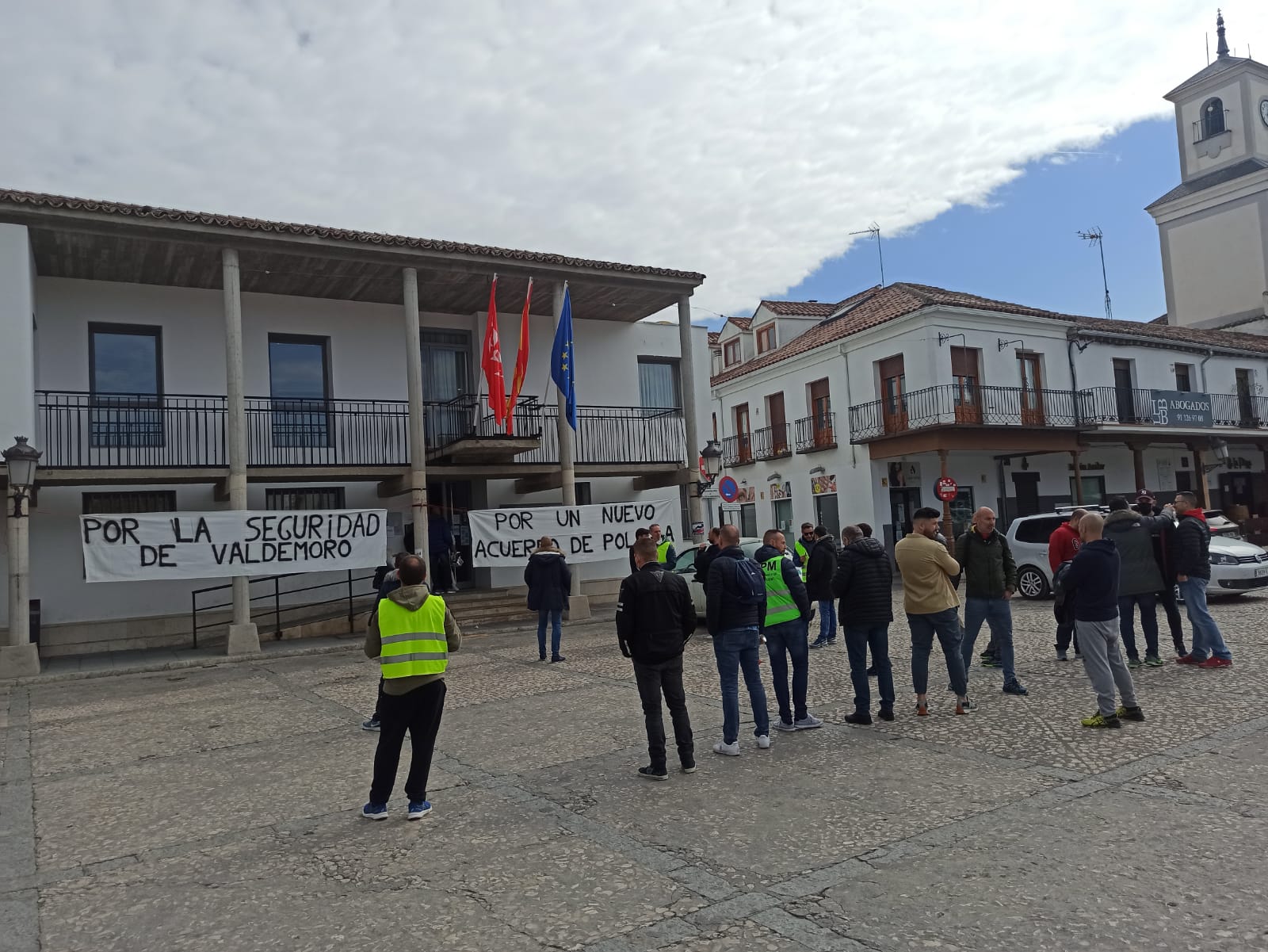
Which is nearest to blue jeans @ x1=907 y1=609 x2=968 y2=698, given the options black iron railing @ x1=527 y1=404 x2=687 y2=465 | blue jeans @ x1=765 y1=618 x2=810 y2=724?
blue jeans @ x1=765 y1=618 x2=810 y2=724

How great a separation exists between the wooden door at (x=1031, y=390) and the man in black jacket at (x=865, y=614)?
21.3 m

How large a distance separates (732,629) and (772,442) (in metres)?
24.9

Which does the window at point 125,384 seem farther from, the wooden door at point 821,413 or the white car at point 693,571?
the wooden door at point 821,413

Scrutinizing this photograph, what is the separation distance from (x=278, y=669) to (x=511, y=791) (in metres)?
8.13

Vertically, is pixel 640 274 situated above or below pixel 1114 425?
above

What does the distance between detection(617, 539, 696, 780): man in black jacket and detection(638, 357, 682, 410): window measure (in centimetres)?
1490

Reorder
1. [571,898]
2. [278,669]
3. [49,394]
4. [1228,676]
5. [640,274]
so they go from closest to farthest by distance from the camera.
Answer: [571,898], [1228,676], [278,669], [49,394], [640,274]

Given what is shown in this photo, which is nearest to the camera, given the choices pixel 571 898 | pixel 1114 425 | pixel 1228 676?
pixel 571 898

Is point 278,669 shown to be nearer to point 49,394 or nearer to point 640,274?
point 49,394

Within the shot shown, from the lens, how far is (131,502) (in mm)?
16047

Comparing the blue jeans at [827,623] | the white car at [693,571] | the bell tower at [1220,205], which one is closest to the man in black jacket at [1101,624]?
the blue jeans at [827,623]

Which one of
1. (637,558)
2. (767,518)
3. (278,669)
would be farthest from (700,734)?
(767,518)

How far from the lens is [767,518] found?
31.1m

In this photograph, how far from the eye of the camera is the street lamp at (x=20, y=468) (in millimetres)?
12422
